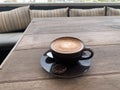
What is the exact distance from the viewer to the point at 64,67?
81 cm

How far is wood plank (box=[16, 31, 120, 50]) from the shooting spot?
3.53 feet

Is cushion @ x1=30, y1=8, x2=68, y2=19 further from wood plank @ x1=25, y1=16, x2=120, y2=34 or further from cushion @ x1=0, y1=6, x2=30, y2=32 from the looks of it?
wood plank @ x1=25, y1=16, x2=120, y2=34

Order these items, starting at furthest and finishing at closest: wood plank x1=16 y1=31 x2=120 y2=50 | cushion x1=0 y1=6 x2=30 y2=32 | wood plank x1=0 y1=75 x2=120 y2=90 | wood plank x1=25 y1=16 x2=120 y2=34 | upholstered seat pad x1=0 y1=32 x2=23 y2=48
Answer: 1. cushion x1=0 y1=6 x2=30 y2=32
2. upholstered seat pad x1=0 y1=32 x2=23 y2=48
3. wood plank x1=25 y1=16 x2=120 y2=34
4. wood plank x1=16 y1=31 x2=120 y2=50
5. wood plank x1=0 y1=75 x2=120 y2=90

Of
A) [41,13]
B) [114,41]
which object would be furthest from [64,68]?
[41,13]

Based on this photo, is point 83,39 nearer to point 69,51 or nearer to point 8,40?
point 69,51

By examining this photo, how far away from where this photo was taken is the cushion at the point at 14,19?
2.16 meters

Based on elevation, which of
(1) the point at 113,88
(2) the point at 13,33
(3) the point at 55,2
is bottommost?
(2) the point at 13,33

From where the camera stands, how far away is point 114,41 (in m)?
1.12

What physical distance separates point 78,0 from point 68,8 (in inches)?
11.7

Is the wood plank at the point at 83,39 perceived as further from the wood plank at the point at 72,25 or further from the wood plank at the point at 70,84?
the wood plank at the point at 70,84

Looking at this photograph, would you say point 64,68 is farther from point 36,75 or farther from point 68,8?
point 68,8

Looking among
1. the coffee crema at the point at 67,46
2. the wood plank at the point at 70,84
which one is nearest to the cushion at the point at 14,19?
the coffee crema at the point at 67,46

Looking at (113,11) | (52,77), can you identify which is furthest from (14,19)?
(52,77)

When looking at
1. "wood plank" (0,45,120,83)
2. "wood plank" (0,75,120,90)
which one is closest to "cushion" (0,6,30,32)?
"wood plank" (0,45,120,83)
